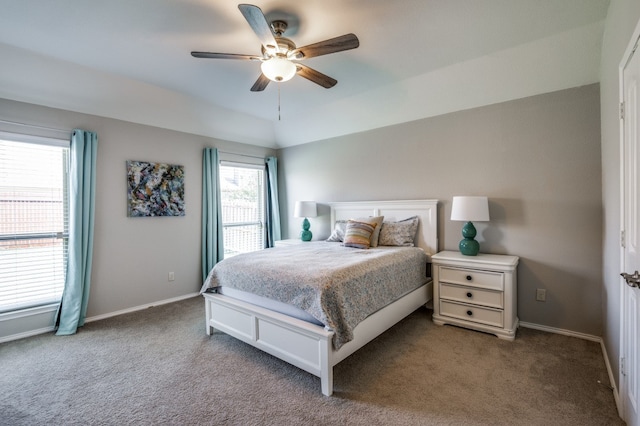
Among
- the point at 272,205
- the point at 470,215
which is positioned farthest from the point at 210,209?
the point at 470,215

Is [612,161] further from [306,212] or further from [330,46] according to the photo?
[306,212]

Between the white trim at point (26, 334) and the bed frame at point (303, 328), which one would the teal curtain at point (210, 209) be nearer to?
the bed frame at point (303, 328)

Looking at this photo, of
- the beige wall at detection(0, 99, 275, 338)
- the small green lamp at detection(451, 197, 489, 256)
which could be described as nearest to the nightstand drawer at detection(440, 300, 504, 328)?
the small green lamp at detection(451, 197, 489, 256)

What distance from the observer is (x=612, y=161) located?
2.14 meters

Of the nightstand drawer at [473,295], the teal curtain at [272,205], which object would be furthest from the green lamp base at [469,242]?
the teal curtain at [272,205]

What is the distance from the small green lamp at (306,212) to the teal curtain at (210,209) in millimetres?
1220

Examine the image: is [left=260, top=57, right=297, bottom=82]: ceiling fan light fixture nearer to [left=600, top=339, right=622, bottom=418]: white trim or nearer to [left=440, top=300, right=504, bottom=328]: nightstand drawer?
[left=440, top=300, right=504, bottom=328]: nightstand drawer

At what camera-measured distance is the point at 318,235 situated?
491cm

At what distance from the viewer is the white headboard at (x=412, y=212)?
361 cm

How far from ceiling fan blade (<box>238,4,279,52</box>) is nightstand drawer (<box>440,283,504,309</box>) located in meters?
2.79

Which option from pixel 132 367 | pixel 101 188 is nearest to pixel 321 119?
pixel 101 188

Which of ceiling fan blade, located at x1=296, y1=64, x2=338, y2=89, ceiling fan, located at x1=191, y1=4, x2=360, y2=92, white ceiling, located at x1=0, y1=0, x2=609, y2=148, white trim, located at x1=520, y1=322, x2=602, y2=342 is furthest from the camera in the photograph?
white trim, located at x1=520, y1=322, x2=602, y2=342

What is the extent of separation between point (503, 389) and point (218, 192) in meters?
4.03

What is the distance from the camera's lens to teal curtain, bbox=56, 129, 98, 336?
311 centimetres
